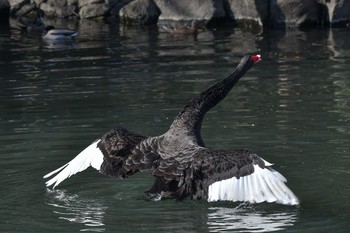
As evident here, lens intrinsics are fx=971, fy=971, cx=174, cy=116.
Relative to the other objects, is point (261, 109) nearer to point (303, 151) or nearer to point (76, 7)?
point (303, 151)

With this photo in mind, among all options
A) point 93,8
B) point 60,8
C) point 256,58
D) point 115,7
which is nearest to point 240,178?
point 256,58

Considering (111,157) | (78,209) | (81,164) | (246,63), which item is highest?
(246,63)

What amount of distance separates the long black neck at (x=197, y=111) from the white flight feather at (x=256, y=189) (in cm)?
87

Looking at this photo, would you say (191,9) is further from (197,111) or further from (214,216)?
(214,216)

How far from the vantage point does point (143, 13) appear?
21.5 m

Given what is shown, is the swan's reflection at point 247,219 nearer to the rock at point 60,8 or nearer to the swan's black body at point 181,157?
the swan's black body at point 181,157

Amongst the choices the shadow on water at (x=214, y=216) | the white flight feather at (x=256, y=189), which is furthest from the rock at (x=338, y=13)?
the white flight feather at (x=256, y=189)

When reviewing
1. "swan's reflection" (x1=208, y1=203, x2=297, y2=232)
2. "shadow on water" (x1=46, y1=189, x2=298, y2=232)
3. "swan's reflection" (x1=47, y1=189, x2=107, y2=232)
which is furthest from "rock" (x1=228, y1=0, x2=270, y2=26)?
"swan's reflection" (x1=208, y1=203, x2=297, y2=232)

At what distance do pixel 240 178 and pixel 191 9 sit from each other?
14.0 m

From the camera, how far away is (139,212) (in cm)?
773

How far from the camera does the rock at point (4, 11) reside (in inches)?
917

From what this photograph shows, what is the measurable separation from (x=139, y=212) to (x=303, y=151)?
8.11ft

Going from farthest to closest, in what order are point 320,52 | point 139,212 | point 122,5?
point 122,5 → point 320,52 → point 139,212

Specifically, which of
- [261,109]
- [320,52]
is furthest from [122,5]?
[261,109]
